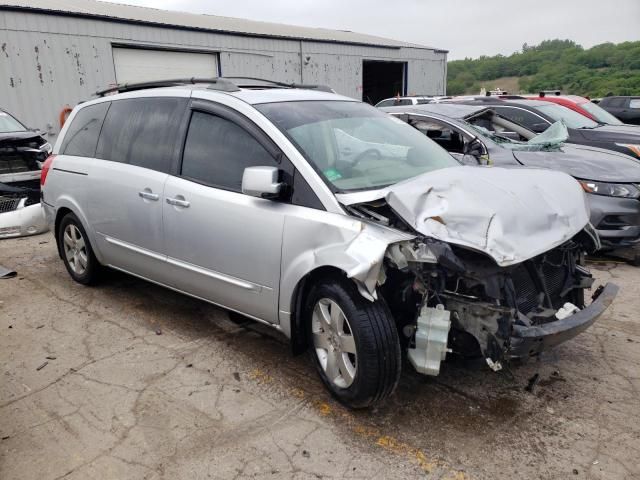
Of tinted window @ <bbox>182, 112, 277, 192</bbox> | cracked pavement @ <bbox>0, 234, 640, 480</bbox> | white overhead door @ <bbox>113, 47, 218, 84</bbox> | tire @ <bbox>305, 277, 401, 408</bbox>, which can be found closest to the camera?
cracked pavement @ <bbox>0, 234, 640, 480</bbox>

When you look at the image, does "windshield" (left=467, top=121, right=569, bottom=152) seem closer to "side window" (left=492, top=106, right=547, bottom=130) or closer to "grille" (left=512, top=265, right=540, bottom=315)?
"side window" (left=492, top=106, right=547, bottom=130)

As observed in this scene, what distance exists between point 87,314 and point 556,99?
9.01 meters

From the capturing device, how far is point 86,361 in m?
3.45

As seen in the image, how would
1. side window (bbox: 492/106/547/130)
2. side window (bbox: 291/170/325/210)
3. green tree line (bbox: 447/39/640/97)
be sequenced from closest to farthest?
side window (bbox: 291/170/325/210) → side window (bbox: 492/106/547/130) → green tree line (bbox: 447/39/640/97)

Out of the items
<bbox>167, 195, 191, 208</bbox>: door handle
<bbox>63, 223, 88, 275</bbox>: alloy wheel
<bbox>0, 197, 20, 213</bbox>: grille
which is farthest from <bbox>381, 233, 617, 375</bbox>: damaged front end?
<bbox>0, 197, 20, 213</bbox>: grille

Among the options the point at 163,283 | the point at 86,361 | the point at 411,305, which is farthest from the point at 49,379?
the point at 411,305

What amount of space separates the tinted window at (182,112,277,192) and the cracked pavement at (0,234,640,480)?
1.22 metres

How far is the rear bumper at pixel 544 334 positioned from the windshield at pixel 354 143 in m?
1.15

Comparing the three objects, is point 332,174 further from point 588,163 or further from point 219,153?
point 588,163

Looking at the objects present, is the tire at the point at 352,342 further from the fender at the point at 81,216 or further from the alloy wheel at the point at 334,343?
the fender at the point at 81,216

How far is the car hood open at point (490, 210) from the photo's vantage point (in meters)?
2.48

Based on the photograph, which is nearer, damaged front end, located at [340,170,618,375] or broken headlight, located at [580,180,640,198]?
damaged front end, located at [340,170,618,375]

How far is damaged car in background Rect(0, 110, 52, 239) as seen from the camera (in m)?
6.48

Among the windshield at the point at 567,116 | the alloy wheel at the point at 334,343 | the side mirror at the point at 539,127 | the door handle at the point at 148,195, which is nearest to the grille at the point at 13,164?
the door handle at the point at 148,195
